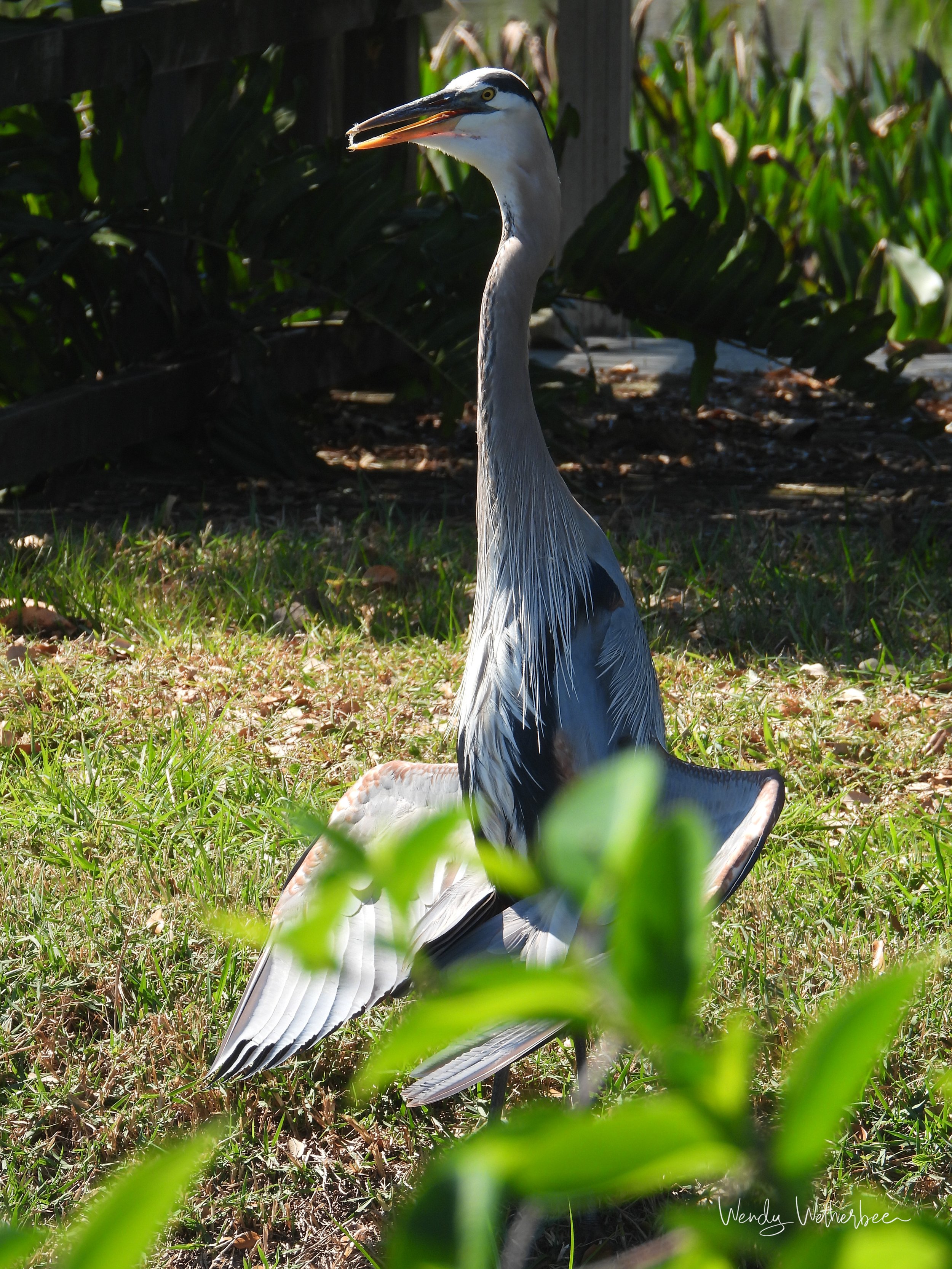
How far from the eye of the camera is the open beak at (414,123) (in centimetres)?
237

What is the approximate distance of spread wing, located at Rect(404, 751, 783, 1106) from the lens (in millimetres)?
1691

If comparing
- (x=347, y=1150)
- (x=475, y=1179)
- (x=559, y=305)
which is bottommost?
(x=347, y=1150)

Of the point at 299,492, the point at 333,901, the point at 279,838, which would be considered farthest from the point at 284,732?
the point at 333,901

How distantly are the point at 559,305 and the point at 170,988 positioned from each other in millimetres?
3332

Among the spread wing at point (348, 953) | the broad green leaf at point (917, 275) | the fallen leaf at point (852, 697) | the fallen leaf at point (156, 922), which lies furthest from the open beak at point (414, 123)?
the broad green leaf at point (917, 275)

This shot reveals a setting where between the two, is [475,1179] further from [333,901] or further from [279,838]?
[279,838]

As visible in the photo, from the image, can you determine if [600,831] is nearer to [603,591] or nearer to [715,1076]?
[715,1076]

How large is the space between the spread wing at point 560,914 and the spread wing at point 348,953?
6 centimetres

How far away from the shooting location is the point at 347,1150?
7.10 ft

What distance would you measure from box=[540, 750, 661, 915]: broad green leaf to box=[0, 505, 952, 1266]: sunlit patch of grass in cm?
185

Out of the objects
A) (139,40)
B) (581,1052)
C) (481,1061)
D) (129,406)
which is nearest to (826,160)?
(139,40)

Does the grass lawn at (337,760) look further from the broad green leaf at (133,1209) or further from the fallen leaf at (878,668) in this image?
the broad green leaf at (133,1209)

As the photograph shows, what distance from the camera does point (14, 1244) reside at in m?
0.38

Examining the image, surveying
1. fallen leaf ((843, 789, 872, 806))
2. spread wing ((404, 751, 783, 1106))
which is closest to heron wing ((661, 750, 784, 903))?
spread wing ((404, 751, 783, 1106))
